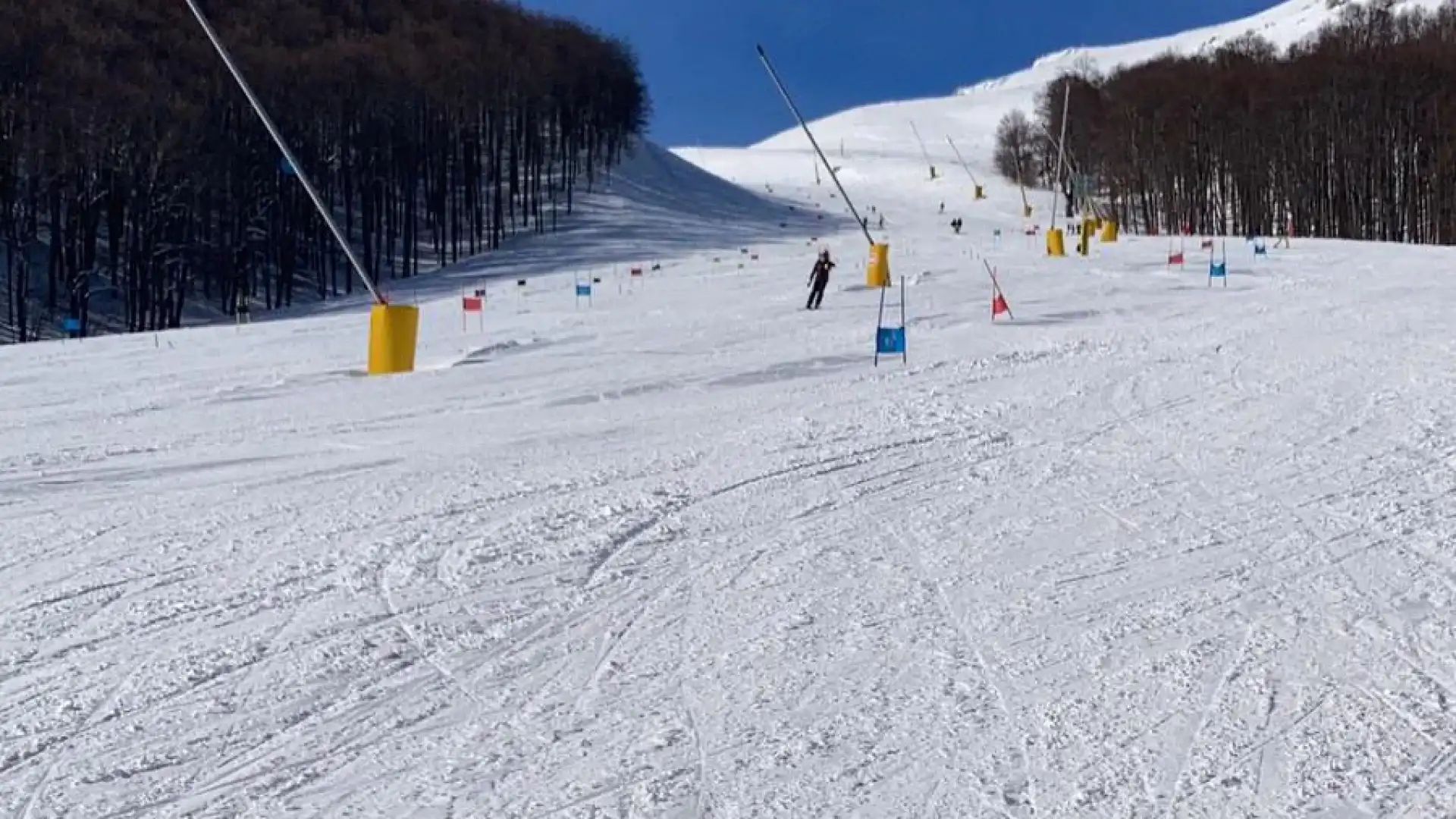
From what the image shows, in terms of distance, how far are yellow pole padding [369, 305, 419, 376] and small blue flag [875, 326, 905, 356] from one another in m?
5.76

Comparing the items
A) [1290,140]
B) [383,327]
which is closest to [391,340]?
[383,327]

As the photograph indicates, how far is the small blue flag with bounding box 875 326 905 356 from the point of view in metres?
16.3

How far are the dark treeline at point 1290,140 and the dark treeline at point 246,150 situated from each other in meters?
29.6

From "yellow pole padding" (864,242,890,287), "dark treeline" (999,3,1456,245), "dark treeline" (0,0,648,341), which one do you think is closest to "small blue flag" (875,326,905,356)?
"yellow pole padding" (864,242,890,287)

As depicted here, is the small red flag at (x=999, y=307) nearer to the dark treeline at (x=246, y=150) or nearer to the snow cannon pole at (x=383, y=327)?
the snow cannon pole at (x=383, y=327)

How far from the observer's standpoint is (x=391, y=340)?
55.7 ft

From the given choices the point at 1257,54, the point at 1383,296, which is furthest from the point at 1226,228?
the point at 1383,296

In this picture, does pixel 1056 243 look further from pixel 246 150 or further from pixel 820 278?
pixel 246 150

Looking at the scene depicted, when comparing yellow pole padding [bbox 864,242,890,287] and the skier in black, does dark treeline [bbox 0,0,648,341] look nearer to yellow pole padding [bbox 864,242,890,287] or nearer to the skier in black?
yellow pole padding [bbox 864,242,890,287]

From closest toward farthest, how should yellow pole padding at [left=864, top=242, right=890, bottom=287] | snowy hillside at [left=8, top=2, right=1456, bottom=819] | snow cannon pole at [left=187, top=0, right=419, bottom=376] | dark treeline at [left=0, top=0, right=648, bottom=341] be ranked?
1. snowy hillside at [left=8, top=2, right=1456, bottom=819]
2. snow cannon pole at [left=187, top=0, right=419, bottom=376]
3. yellow pole padding at [left=864, top=242, right=890, bottom=287]
4. dark treeline at [left=0, top=0, right=648, bottom=341]

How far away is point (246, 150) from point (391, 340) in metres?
39.0

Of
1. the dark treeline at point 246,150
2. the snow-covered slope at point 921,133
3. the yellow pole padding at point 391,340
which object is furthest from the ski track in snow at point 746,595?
the snow-covered slope at point 921,133

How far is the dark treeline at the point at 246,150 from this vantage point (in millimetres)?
45469

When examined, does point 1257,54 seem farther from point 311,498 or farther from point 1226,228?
point 311,498
